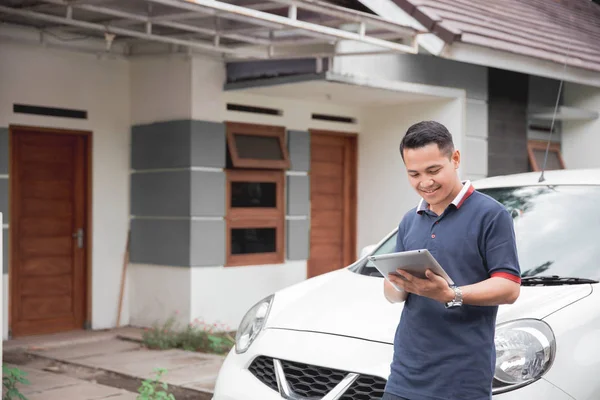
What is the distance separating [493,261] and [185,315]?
6883 millimetres

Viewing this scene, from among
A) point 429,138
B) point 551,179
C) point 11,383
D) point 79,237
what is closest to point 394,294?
point 429,138

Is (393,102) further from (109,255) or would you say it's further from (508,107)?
(109,255)

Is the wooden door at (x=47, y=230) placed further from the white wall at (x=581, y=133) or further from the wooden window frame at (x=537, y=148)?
the white wall at (x=581, y=133)

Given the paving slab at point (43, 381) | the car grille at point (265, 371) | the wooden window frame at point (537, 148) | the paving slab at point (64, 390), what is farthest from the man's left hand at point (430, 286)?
the wooden window frame at point (537, 148)

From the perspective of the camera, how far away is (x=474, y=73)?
437 inches

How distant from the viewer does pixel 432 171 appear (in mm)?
3148

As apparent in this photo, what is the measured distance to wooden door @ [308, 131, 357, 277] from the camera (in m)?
11.2

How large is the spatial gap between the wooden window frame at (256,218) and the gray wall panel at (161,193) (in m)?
0.55

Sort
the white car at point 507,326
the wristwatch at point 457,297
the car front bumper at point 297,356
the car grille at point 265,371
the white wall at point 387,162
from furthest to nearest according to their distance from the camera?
1. the white wall at point 387,162
2. the car grille at point 265,371
3. the car front bumper at point 297,356
4. the white car at point 507,326
5. the wristwatch at point 457,297

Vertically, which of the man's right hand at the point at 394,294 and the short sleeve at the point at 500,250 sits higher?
the short sleeve at the point at 500,250

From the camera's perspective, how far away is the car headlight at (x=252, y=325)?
4516 millimetres

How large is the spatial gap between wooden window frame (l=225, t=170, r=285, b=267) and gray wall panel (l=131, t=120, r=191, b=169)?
0.61 m

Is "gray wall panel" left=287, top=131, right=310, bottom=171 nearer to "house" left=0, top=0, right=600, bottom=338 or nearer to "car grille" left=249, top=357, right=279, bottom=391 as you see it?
"house" left=0, top=0, right=600, bottom=338

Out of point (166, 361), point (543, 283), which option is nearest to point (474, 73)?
point (166, 361)
